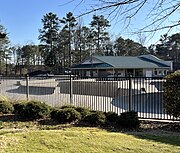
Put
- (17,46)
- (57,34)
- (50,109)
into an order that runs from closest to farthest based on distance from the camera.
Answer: (50,109), (57,34), (17,46)

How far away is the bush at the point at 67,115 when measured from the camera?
802 cm

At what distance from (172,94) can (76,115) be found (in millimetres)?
2865

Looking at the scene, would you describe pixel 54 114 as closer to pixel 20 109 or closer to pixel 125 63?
pixel 20 109

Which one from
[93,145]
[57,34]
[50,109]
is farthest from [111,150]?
[57,34]

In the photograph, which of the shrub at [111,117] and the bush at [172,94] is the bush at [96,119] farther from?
the bush at [172,94]

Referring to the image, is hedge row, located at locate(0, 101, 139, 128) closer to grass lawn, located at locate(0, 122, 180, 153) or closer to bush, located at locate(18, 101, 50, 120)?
bush, located at locate(18, 101, 50, 120)

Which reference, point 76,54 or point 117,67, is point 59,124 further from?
point 76,54

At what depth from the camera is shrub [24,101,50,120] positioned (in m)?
8.48

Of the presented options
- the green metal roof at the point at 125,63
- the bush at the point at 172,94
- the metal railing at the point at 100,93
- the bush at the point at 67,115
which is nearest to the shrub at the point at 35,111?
the bush at the point at 67,115

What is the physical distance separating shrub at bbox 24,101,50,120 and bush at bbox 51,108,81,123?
1.82ft

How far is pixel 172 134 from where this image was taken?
23.3ft

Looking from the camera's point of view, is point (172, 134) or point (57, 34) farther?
point (57, 34)

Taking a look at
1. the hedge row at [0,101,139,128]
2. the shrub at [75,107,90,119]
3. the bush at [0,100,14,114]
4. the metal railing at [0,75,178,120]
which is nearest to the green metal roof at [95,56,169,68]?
the metal railing at [0,75,178,120]

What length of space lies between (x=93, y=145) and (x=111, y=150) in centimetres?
39
